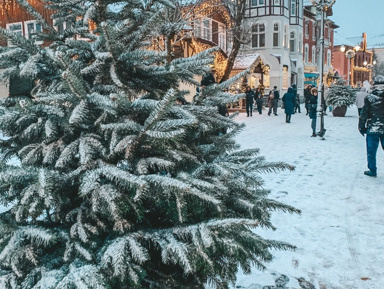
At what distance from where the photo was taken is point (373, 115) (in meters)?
7.07

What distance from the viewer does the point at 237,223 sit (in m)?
1.62

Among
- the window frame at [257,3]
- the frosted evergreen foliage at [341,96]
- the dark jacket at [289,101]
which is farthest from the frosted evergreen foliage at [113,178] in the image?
the window frame at [257,3]

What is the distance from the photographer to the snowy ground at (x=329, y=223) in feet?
11.3

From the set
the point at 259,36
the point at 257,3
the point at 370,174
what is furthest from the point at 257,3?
the point at 370,174

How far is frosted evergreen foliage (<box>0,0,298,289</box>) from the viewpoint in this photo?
166cm

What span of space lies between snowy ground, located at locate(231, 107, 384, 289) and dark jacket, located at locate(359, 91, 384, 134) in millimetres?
972

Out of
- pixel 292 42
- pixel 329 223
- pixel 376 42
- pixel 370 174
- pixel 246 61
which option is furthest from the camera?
pixel 376 42

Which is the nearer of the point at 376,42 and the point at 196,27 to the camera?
the point at 196,27

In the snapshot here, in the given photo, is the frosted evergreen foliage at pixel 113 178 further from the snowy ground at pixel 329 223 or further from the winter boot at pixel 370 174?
the winter boot at pixel 370 174

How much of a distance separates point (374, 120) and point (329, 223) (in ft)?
10.7

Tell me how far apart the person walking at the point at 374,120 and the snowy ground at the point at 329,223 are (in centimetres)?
44

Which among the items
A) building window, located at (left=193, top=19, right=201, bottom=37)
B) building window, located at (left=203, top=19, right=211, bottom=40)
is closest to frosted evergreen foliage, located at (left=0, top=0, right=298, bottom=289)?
building window, located at (left=193, top=19, right=201, bottom=37)

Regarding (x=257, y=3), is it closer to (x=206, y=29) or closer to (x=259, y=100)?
(x=206, y=29)

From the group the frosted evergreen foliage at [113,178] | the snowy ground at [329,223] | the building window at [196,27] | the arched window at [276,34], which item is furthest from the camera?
the arched window at [276,34]
